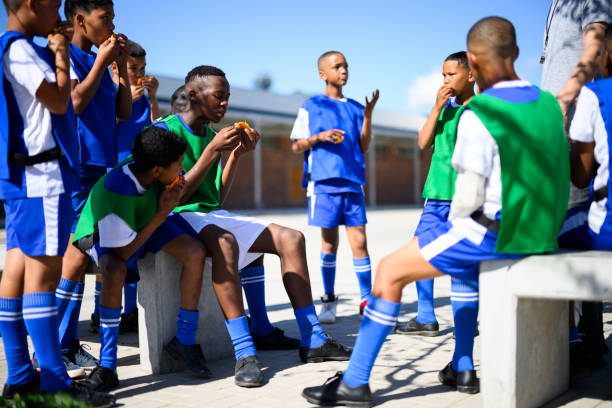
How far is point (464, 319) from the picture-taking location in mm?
3170

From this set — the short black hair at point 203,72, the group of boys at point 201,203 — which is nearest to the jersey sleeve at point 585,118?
the group of boys at point 201,203

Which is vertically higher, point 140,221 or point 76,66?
point 76,66

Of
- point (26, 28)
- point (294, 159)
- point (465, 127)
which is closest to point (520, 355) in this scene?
point (465, 127)

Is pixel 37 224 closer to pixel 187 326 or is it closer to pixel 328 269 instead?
pixel 187 326

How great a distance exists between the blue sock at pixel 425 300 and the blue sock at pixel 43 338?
2574mm

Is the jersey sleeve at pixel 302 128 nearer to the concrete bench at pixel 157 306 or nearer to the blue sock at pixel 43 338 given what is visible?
the concrete bench at pixel 157 306

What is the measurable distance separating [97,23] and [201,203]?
1.29 m

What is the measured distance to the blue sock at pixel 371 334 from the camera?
2.74m

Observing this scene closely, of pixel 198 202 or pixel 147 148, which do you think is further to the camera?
pixel 198 202

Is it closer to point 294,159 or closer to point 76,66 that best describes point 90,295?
point 76,66

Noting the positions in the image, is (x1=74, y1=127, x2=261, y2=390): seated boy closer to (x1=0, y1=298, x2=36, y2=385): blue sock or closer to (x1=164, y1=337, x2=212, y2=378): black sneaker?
(x1=164, y1=337, x2=212, y2=378): black sneaker

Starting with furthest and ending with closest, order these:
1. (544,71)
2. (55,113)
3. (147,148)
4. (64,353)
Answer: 1. (544,71)
2. (64,353)
3. (147,148)
4. (55,113)

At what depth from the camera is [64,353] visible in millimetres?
3529

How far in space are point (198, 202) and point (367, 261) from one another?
1.88 m
